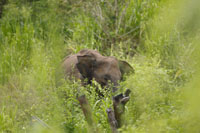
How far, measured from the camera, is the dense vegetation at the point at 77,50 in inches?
130

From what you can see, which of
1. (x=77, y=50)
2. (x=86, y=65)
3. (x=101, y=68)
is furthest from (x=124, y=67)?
(x=77, y=50)

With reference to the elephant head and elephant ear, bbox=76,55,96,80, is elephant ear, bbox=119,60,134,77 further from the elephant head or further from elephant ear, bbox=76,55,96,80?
elephant ear, bbox=76,55,96,80

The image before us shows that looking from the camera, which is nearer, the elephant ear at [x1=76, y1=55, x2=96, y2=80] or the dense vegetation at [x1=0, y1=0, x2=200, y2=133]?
the dense vegetation at [x1=0, y1=0, x2=200, y2=133]

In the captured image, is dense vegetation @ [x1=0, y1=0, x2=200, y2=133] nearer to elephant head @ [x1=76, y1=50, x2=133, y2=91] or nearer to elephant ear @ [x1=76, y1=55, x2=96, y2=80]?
elephant head @ [x1=76, y1=50, x2=133, y2=91]

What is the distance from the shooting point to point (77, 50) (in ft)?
20.9

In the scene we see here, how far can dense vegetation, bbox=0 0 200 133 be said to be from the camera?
331cm

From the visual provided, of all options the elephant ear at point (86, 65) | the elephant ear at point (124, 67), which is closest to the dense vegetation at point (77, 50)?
the elephant ear at point (124, 67)

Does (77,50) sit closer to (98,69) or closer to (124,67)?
(98,69)

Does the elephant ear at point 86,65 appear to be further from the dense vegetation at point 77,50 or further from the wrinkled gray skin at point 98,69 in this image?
the dense vegetation at point 77,50

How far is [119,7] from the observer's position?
23.5 feet

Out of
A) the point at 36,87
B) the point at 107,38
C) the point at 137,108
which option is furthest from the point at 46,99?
the point at 107,38

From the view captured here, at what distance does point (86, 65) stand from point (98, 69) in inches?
7.6

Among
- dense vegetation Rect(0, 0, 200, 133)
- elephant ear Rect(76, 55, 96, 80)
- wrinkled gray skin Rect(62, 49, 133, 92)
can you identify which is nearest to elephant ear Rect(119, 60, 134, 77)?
wrinkled gray skin Rect(62, 49, 133, 92)

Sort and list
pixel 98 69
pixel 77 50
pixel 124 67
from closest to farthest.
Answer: pixel 124 67 → pixel 98 69 → pixel 77 50
